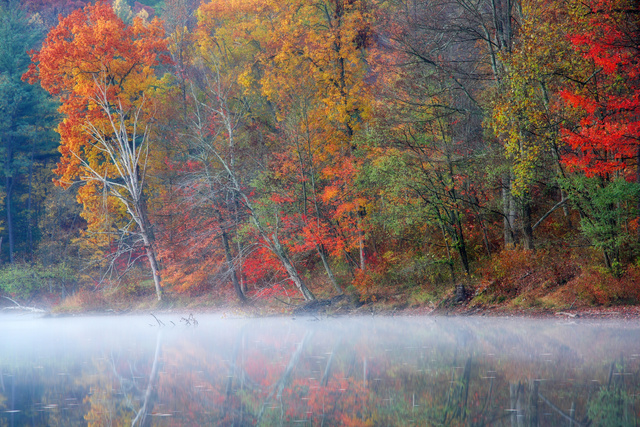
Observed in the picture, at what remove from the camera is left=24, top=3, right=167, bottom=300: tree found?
2762 cm

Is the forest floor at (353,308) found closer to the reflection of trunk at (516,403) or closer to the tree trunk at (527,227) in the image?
the tree trunk at (527,227)

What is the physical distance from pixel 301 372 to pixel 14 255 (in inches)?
1344

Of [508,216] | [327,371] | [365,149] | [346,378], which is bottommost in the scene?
[508,216]

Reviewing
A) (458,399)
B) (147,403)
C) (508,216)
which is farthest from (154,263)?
A: (458,399)

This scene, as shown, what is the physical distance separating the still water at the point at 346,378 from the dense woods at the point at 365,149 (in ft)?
14.1

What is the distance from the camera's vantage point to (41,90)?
38.7 m

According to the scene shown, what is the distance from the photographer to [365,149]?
71.2ft

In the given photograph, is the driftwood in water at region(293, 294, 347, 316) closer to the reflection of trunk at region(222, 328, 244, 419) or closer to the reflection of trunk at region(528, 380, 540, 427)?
the reflection of trunk at region(222, 328, 244, 419)

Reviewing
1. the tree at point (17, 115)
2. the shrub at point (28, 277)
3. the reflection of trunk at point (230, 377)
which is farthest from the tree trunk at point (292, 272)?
the tree at point (17, 115)

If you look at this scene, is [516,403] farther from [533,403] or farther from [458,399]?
[458,399]

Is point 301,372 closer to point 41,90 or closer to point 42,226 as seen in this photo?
point 42,226

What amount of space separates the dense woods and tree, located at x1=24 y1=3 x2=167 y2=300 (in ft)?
0.37

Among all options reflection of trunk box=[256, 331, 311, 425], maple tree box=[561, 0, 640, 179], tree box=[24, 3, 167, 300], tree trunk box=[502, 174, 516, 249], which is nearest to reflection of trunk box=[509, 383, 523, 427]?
reflection of trunk box=[256, 331, 311, 425]

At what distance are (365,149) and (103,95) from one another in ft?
45.2
